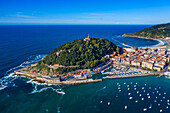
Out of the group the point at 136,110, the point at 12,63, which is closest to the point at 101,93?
the point at 136,110

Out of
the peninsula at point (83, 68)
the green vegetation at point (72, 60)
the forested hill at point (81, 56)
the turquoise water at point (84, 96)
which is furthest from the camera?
the forested hill at point (81, 56)

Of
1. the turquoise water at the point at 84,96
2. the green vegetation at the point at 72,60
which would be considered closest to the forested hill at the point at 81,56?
the green vegetation at the point at 72,60

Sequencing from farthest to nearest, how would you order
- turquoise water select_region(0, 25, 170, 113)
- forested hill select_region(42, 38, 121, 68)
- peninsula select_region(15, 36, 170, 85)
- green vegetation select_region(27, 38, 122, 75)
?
forested hill select_region(42, 38, 121, 68), green vegetation select_region(27, 38, 122, 75), peninsula select_region(15, 36, 170, 85), turquoise water select_region(0, 25, 170, 113)

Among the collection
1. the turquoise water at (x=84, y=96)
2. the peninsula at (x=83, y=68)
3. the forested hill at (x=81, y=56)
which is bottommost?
the turquoise water at (x=84, y=96)

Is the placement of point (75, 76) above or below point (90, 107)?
above

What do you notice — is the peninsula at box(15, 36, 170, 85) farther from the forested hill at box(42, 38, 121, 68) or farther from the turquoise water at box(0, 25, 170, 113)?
the turquoise water at box(0, 25, 170, 113)

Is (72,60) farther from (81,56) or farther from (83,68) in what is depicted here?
(83,68)

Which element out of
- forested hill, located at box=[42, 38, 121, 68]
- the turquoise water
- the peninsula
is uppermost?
forested hill, located at box=[42, 38, 121, 68]

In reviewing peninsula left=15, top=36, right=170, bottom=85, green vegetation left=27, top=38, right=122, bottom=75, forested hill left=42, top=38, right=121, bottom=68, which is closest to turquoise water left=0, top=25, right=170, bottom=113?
peninsula left=15, top=36, right=170, bottom=85

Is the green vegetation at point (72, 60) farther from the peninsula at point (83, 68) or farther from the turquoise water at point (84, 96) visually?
the turquoise water at point (84, 96)

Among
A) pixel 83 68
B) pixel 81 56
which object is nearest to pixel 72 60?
pixel 81 56

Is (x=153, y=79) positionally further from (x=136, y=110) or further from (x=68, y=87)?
(x=68, y=87)
